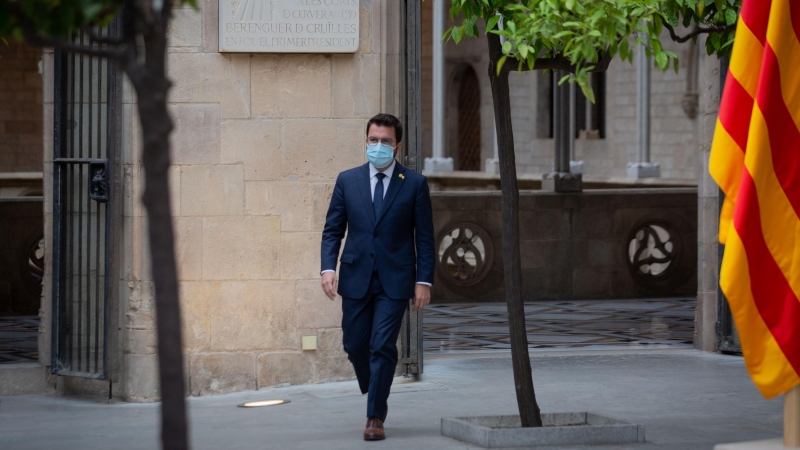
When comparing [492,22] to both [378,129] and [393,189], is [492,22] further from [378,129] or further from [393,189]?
[393,189]

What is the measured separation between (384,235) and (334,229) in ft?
0.83

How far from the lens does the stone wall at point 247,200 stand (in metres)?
7.66

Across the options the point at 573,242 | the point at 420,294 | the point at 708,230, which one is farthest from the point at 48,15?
the point at 573,242

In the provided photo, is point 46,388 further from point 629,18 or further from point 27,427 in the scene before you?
point 629,18

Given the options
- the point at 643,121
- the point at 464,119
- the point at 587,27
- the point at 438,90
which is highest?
the point at 464,119

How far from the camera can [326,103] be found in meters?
7.84

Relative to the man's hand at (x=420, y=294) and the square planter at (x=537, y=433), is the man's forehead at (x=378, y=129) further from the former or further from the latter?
the square planter at (x=537, y=433)

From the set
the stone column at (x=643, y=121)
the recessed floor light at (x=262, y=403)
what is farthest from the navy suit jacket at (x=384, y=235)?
the stone column at (x=643, y=121)

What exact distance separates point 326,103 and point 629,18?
2.91m

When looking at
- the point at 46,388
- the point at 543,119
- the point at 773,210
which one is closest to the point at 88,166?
the point at 46,388

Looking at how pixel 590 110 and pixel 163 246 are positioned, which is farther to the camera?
pixel 590 110

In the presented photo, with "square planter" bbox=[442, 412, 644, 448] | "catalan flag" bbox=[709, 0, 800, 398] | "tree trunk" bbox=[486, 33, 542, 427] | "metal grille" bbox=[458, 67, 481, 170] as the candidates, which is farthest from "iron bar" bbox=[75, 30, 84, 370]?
"metal grille" bbox=[458, 67, 481, 170]

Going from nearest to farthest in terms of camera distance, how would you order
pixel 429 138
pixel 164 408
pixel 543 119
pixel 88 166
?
pixel 164 408
pixel 88 166
pixel 543 119
pixel 429 138

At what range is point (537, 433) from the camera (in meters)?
5.93
